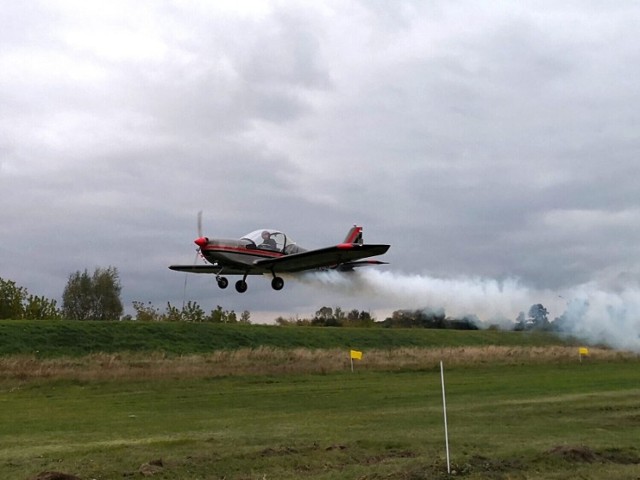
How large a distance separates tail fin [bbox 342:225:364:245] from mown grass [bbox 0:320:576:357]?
35.2m

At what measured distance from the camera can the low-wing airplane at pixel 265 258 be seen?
89.5 feet

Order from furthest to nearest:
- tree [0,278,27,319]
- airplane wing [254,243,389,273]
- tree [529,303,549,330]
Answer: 1. tree [0,278,27,319]
2. tree [529,303,549,330]
3. airplane wing [254,243,389,273]

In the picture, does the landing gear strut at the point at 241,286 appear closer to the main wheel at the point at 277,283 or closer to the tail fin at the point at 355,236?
the main wheel at the point at 277,283

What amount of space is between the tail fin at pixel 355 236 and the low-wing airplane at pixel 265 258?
10.0ft

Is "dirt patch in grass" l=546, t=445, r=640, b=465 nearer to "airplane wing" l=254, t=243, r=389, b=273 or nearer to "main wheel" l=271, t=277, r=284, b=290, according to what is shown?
"airplane wing" l=254, t=243, r=389, b=273

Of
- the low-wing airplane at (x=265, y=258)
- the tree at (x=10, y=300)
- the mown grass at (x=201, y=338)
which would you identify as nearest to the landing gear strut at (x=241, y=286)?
the low-wing airplane at (x=265, y=258)


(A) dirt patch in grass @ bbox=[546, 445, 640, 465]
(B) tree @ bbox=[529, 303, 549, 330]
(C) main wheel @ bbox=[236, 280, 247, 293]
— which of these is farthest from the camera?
(B) tree @ bbox=[529, 303, 549, 330]

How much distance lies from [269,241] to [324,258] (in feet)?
7.75

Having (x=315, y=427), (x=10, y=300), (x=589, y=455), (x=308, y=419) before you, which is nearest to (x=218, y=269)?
(x=308, y=419)

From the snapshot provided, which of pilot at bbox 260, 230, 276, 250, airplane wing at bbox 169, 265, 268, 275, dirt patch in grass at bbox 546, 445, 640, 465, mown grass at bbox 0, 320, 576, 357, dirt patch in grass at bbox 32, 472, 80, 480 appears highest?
pilot at bbox 260, 230, 276, 250

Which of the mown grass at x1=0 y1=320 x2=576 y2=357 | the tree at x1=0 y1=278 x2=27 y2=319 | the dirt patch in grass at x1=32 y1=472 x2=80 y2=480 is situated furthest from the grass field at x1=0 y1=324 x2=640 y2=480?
the tree at x1=0 y1=278 x2=27 y2=319

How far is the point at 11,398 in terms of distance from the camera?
34188 millimetres

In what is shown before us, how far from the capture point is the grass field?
17375 mm

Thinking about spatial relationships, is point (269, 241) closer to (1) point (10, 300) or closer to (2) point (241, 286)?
(2) point (241, 286)
